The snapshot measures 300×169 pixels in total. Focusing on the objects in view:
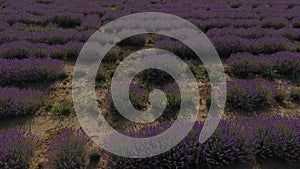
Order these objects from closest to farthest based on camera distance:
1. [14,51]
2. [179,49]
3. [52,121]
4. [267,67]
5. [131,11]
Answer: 1. [52,121]
2. [267,67]
3. [14,51]
4. [179,49]
5. [131,11]

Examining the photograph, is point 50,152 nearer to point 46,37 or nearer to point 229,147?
point 229,147

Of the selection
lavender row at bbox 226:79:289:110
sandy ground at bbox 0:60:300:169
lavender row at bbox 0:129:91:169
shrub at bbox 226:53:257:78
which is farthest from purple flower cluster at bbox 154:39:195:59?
lavender row at bbox 0:129:91:169

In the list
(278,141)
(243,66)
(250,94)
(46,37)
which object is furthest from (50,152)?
(46,37)

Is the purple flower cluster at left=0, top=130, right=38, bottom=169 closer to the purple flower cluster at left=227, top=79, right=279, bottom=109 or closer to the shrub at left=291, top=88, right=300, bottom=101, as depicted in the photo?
the purple flower cluster at left=227, top=79, right=279, bottom=109

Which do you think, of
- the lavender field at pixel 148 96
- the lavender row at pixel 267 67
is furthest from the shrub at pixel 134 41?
the lavender row at pixel 267 67

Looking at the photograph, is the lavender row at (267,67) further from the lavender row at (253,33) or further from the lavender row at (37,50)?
the lavender row at (37,50)
